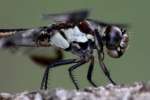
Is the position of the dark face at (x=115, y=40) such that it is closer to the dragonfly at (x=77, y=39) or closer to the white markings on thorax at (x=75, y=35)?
the dragonfly at (x=77, y=39)

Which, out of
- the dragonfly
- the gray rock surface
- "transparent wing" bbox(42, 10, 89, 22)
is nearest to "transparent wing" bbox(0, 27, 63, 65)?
the dragonfly

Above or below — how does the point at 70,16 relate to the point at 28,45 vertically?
above

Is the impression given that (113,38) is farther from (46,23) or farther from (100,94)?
(46,23)

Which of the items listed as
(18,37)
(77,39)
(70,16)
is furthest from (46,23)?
(70,16)

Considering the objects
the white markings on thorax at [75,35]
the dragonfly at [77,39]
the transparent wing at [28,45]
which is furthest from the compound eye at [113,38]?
the transparent wing at [28,45]

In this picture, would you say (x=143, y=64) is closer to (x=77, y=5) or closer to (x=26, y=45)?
(x=77, y=5)

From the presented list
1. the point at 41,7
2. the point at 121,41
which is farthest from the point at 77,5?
the point at 121,41
